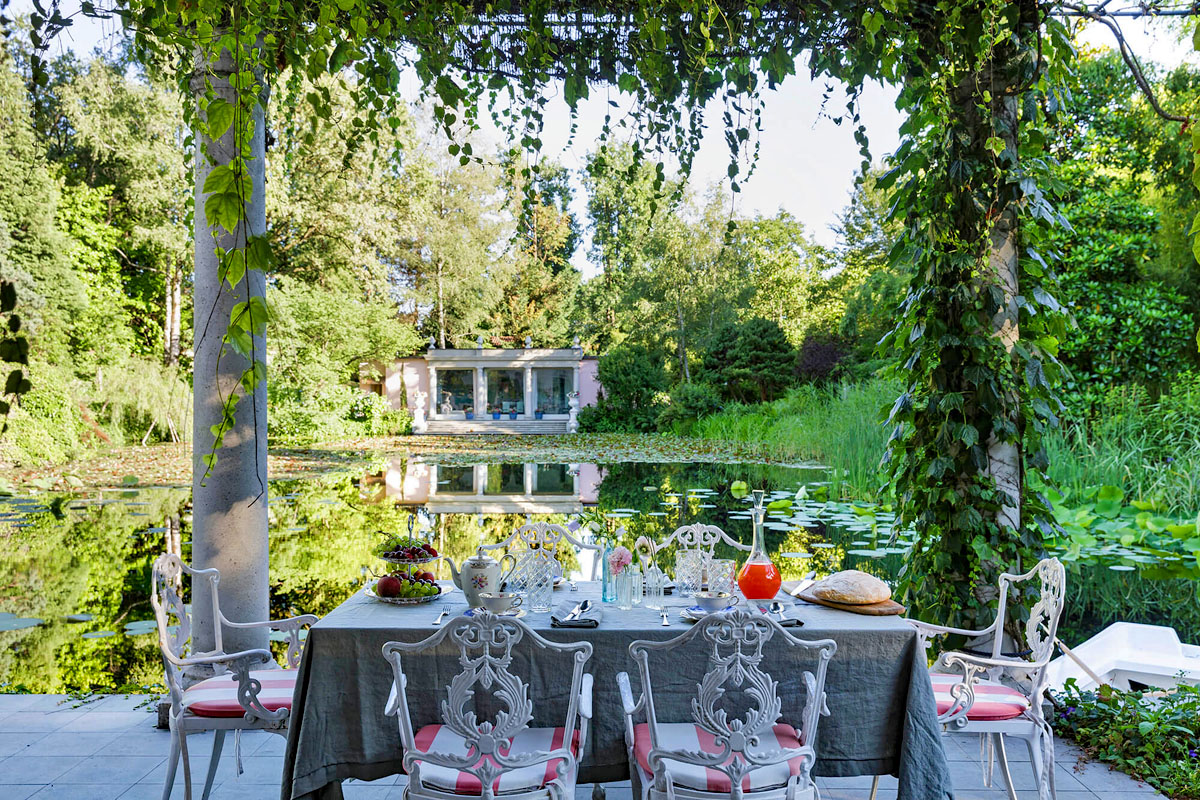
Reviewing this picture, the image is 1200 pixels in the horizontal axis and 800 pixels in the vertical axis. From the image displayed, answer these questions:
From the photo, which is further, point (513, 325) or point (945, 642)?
point (513, 325)

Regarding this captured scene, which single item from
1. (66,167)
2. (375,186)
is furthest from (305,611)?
(66,167)

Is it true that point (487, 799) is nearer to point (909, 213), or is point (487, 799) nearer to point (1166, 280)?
point (909, 213)

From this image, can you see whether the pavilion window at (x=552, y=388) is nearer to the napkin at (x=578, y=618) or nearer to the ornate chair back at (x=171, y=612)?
the ornate chair back at (x=171, y=612)

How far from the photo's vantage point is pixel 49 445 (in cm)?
1146

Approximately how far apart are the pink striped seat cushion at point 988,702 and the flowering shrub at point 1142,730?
0.73 metres

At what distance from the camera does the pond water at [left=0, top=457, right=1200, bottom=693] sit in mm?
4516

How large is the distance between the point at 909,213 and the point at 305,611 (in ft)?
13.3

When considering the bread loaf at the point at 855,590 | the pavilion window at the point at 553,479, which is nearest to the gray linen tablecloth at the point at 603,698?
the bread loaf at the point at 855,590

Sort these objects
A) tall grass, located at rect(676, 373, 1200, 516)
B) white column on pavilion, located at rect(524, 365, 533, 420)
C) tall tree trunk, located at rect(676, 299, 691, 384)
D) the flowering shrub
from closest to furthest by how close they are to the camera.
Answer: the flowering shrub, tall grass, located at rect(676, 373, 1200, 516), tall tree trunk, located at rect(676, 299, 691, 384), white column on pavilion, located at rect(524, 365, 533, 420)

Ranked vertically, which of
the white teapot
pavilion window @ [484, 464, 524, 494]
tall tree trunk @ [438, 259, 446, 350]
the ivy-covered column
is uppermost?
tall tree trunk @ [438, 259, 446, 350]

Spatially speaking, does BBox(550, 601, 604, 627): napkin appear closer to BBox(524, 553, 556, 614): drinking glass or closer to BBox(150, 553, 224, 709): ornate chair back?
BBox(524, 553, 556, 614): drinking glass

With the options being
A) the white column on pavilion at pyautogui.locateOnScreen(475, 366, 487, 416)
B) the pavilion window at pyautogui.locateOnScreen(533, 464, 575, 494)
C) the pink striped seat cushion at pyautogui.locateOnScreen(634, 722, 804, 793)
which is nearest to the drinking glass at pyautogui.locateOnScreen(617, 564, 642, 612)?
the pink striped seat cushion at pyautogui.locateOnScreen(634, 722, 804, 793)

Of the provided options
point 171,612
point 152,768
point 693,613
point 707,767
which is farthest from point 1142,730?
point 152,768

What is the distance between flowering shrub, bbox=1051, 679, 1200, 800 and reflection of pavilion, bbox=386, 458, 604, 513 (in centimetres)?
588
